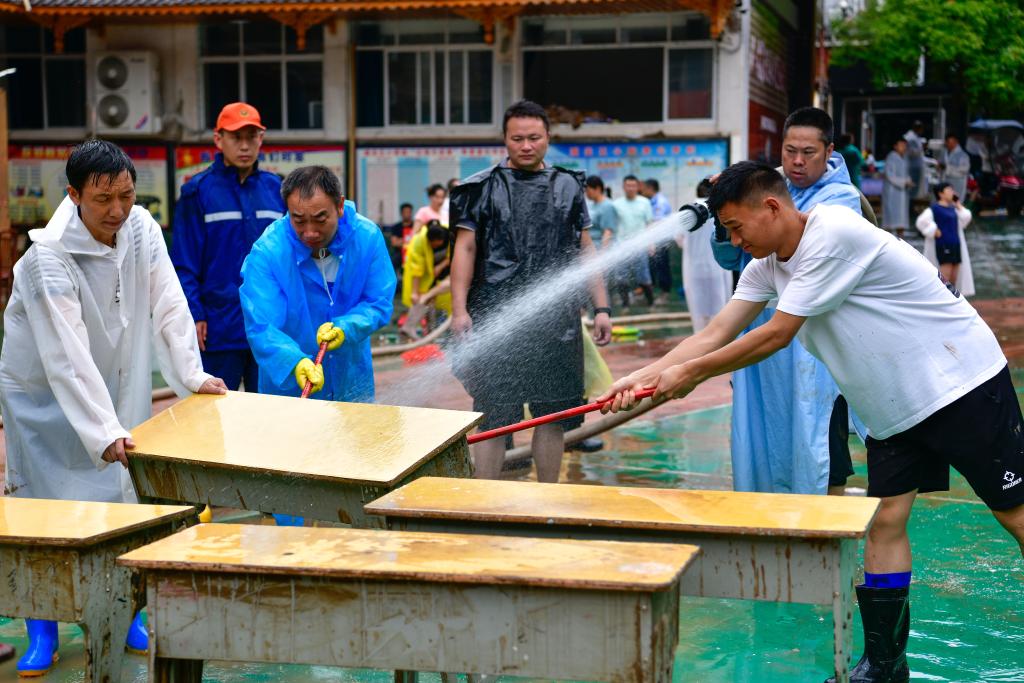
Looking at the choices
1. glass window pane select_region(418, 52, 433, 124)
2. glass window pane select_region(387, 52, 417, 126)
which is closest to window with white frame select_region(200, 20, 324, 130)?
glass window pane select_region(387, 52, 417, 126)

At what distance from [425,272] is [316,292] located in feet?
28.0

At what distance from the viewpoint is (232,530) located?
11.5 ft

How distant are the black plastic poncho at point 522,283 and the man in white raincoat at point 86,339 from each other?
1645 millimetres

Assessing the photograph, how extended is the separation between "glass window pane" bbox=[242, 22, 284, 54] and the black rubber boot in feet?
59.0

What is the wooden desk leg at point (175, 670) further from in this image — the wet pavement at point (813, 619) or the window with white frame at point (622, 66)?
the window with white frame at point (622, 66)

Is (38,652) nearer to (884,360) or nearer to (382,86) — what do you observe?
(884,360)

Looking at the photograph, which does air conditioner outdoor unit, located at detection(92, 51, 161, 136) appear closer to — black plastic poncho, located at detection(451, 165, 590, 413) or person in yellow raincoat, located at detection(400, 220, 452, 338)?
person in yellow raincoat, located at detection(400, 220, 452, 338)

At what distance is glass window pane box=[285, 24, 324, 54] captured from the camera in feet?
67.4

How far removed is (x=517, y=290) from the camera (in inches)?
241

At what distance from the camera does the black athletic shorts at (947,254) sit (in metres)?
16.2

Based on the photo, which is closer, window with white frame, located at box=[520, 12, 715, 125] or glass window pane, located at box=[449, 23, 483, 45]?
window with white frame, located at box=[520, 12, 715, 125]

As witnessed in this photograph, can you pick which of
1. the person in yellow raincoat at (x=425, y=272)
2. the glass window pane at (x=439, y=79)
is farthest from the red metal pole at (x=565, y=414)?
the glass window pane at (x=439, y=79)

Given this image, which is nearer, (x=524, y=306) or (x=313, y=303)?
(x=313, y=303)

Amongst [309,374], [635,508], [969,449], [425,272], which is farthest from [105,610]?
[425,272]
